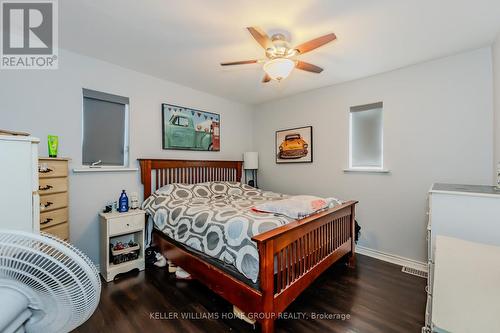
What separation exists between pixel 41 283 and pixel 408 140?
3285 mm

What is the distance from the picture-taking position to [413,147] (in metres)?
2.67

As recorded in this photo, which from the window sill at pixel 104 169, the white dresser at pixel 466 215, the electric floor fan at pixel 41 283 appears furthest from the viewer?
the window sill at pixel 104 169

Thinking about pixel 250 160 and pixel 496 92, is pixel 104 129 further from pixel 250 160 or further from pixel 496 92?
pixel 496 92

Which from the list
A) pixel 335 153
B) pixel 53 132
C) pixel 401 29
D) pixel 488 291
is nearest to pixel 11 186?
pixel 53 132

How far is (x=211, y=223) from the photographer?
1.97 metres

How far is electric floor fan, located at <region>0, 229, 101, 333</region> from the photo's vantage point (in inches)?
20.1

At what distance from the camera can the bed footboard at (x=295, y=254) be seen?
151 cm

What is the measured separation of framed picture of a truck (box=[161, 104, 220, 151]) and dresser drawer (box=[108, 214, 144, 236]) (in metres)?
1.09

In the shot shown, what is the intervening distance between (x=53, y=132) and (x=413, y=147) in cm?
396

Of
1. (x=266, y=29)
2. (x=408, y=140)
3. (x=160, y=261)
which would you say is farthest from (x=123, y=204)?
(x=408, y=140)

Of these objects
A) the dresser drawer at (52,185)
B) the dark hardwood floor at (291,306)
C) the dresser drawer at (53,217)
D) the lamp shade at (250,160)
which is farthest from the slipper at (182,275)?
the lamp shade at (250,160)

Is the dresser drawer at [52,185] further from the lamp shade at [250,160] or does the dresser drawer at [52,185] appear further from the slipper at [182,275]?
the lamp shade at [250,160]

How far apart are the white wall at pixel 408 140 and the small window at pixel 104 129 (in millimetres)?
2596

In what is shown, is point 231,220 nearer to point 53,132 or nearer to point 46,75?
point 53,132
